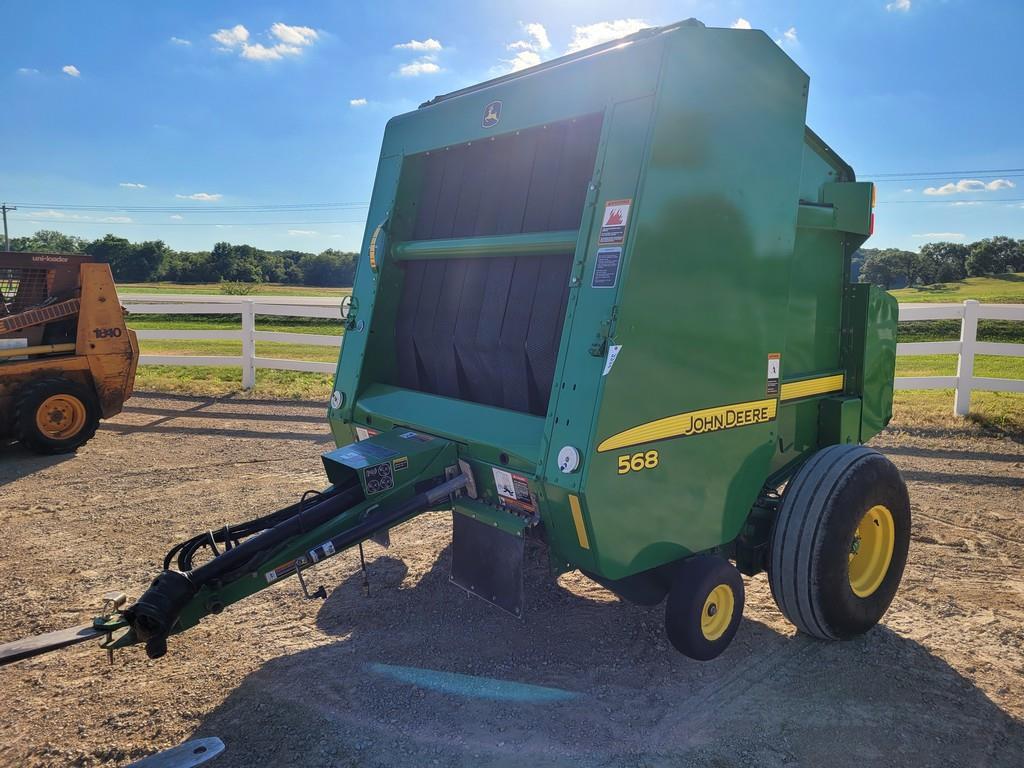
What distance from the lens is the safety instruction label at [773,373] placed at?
3321 mm

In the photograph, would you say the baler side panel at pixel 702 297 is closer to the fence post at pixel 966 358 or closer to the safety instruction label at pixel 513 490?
the safety instruction label at pixel 513 490

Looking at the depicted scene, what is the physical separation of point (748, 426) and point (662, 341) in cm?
70

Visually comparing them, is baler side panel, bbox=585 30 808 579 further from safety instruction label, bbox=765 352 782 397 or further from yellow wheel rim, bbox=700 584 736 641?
yellow wheel rim, bbox=700 584 736 641

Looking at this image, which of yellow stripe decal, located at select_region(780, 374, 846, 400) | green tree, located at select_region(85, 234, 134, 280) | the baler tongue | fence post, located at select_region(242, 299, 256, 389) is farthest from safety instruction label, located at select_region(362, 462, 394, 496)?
green tree, located at select_region(85, 234, 134, 280)

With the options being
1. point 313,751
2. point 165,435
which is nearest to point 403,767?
point 313,751

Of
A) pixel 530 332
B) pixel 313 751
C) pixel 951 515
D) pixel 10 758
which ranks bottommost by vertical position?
pixel 10 758

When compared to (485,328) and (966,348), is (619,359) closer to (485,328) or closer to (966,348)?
(485,328)

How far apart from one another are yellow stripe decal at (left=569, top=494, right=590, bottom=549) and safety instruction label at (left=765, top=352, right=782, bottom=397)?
1.15m

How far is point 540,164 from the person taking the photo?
11.4 feet

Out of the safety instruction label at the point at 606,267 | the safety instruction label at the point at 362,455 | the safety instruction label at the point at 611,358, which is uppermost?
the safety instruction label at the point at 606,267

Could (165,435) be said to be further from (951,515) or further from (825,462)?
(951,515)

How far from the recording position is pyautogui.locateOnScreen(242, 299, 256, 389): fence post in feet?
33.1

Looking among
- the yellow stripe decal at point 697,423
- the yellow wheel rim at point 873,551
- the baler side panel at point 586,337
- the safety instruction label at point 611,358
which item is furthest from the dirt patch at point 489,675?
the safety instruction label at point 611,358

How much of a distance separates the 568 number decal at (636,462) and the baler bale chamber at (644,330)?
16mm
